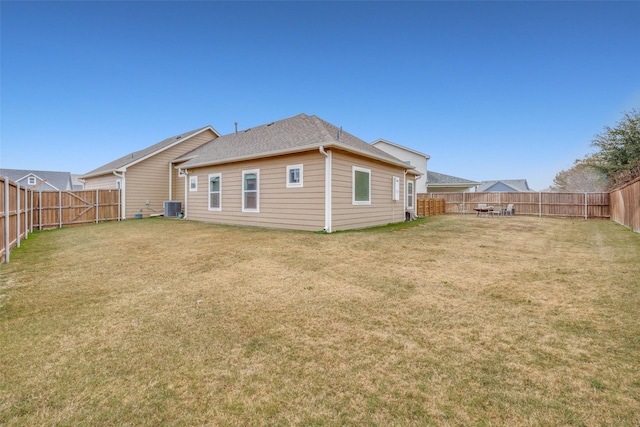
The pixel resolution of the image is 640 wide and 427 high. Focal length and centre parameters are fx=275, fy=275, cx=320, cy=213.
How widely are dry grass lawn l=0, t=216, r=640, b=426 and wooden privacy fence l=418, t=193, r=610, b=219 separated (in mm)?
15080

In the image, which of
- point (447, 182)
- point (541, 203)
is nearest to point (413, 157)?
point (447, 182)

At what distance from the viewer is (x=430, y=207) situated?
1884cm

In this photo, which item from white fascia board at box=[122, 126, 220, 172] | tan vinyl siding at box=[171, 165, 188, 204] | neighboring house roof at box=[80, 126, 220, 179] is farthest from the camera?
tan vinyl siding at box=[171, 165, 188, 204]

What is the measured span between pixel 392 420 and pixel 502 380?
3.02 ft

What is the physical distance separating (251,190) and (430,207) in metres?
13.0

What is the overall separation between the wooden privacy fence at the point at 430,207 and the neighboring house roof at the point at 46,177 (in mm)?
42288

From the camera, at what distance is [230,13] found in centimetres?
1169

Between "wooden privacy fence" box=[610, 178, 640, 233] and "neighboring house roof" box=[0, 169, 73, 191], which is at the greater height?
"neighboring house roof" box=[0, 169, 73, 191]

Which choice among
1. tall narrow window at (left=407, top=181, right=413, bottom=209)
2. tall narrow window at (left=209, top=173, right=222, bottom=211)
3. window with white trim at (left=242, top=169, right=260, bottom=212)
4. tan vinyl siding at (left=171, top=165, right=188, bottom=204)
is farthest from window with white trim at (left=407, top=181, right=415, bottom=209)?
tan vinyl siding at (left=171, top=165, right=188, bottom=204)

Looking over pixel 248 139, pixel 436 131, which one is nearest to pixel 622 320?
pixel 248 139

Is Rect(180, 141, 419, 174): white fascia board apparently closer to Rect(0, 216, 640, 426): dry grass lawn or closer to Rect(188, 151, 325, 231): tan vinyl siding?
Rect(188, 151, 325, 231): tan vinyl siding

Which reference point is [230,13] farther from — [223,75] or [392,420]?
[392,420]

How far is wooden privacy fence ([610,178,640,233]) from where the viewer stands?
894 centimetres

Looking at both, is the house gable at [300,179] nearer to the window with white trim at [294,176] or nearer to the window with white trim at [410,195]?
the window with white trim at [294,176]
